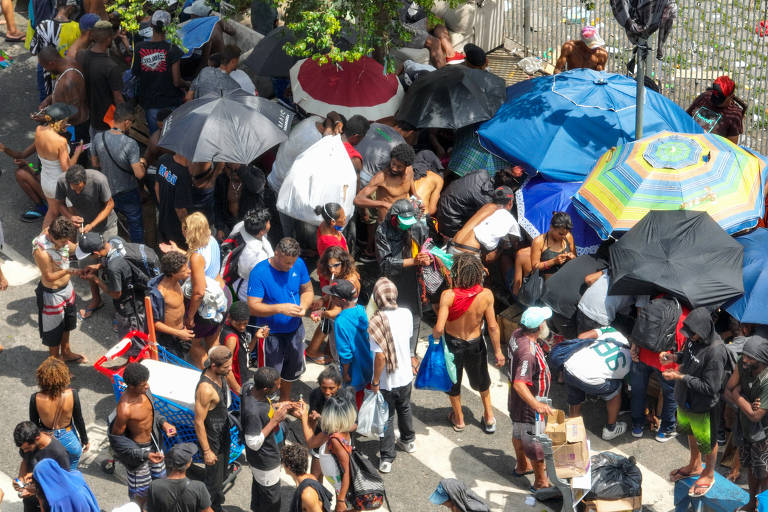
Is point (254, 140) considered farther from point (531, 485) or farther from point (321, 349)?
point (531, 485)

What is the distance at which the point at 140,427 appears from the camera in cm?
798

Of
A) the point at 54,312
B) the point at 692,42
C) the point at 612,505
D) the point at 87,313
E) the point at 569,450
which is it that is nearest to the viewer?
the point at 569,450

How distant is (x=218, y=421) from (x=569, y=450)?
2.61m

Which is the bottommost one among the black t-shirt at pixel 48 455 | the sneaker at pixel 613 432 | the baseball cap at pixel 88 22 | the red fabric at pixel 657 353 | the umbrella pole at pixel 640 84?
the sneaker at pixel 613 432

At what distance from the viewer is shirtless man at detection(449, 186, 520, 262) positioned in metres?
9.89

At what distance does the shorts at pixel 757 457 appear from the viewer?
316 inches

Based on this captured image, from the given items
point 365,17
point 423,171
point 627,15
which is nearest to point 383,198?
point 423,171

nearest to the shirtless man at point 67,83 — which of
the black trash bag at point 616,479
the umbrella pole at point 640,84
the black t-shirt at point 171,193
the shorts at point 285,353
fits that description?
the black t-shirt at point 171,193

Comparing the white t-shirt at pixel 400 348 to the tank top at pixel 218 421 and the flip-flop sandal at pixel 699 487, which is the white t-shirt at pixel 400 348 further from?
the flip-flop sandal at pixel 699 487

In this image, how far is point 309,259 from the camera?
11203 mm

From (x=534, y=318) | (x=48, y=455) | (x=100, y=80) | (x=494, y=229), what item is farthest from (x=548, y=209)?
(x=100, y=80)

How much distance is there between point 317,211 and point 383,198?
74cm

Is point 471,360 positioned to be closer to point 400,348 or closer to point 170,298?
point 400,348

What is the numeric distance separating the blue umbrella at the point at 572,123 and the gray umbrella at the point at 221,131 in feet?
7.56
